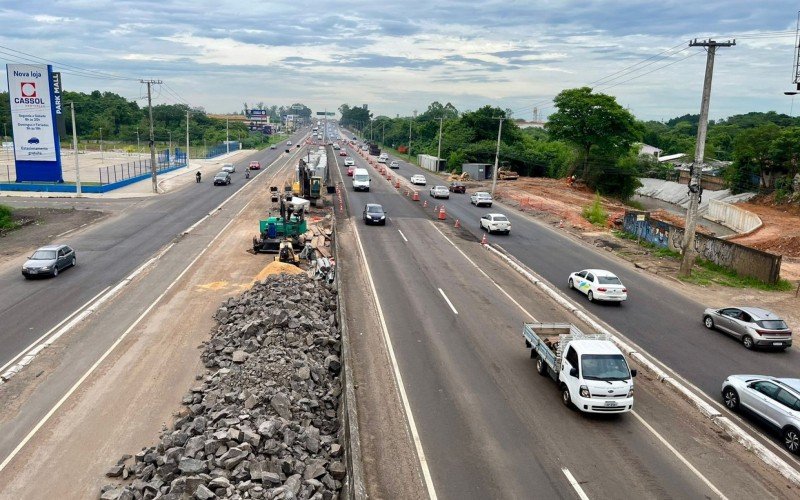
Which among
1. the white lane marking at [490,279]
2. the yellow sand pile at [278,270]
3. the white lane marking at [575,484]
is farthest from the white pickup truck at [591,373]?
the yellow sand pile at [278,270]

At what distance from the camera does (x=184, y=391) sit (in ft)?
54.5

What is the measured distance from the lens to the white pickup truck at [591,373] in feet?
48.7

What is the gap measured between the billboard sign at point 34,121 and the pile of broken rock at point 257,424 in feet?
172

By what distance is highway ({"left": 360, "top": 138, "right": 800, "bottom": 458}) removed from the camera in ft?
64.0

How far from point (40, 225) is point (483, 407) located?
1542 inches

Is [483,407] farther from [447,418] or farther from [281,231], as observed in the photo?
[281,231]

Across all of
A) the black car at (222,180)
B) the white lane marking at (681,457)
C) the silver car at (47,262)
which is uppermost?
the black car at (222,180)

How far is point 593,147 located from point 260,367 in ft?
239

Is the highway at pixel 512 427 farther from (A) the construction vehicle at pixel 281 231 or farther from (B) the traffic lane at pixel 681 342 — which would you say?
(A) the construction vehicle at pixel 281 231

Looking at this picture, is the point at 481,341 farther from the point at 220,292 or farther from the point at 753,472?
the point at 220,292

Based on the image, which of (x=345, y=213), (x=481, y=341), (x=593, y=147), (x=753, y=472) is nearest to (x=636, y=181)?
(x=593, y=147)

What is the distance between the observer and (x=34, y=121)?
60.4 metres

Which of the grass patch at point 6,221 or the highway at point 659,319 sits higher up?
the grass patch at point 6,221

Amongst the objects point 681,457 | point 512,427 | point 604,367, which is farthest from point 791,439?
point 512,427
